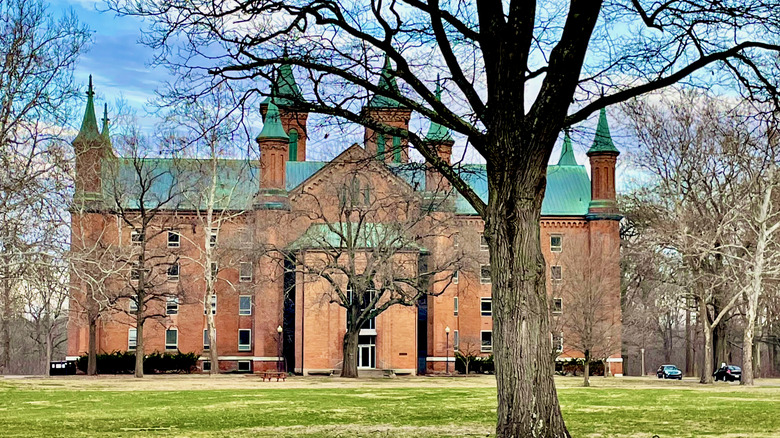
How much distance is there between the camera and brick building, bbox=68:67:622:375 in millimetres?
61062

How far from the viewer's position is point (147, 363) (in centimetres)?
6819

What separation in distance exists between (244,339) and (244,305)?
8.93ft

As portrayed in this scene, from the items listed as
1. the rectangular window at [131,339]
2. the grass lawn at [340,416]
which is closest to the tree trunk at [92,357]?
the rectangular window at [131,339]

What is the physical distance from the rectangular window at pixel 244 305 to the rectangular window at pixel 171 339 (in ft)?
16.7

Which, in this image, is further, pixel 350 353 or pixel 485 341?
pixel 485 341

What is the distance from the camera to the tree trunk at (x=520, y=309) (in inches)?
456

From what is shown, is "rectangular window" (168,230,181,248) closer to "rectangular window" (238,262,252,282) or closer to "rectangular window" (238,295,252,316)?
"rectangular window" (238,262,252,282)

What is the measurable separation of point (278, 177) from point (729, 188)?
32.3m

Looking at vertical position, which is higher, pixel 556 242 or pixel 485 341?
pixel 556 242

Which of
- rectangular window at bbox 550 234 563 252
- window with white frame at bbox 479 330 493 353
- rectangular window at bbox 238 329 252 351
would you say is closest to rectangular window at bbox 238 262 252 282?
rectangular window at bbox 238 329 252 351

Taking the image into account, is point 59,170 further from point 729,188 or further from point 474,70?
point 729,188

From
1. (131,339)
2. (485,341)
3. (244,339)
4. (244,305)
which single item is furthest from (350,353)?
(131,339)

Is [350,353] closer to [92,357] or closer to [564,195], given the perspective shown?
[92,357]

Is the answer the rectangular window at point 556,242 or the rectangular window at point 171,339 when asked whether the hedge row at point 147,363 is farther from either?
the rectangular window at point 556,242
